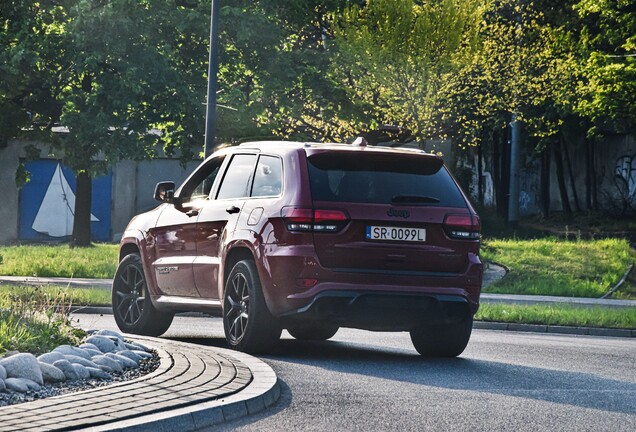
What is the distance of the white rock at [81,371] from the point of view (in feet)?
29.5

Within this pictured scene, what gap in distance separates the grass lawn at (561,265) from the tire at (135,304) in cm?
1562

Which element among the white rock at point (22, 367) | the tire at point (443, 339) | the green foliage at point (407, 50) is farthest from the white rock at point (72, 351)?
the green foliage at point (407, 50)

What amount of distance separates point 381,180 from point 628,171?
34496mm

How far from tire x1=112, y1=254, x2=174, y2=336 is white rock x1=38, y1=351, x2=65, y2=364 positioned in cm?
422

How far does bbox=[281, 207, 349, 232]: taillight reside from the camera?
11070 mm

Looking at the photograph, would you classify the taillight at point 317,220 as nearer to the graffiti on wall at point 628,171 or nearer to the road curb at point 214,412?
the road curb at point 214,412

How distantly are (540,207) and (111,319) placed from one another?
32.9 m

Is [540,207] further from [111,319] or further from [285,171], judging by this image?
[285,171]

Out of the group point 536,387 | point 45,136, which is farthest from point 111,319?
point 45,136

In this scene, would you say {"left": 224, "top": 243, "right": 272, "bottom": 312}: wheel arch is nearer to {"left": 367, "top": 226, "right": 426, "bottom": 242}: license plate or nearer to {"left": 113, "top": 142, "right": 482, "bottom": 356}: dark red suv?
{"left": 113, "top": 142, "right": 482, "bottom": 356}: dark red suv

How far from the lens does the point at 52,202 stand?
144ft

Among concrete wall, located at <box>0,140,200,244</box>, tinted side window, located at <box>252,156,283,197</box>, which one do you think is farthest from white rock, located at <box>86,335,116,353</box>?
concrete wall, located at <box>0,140,200,244</box>

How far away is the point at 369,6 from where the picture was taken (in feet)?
117

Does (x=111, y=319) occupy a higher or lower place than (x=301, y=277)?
lower
